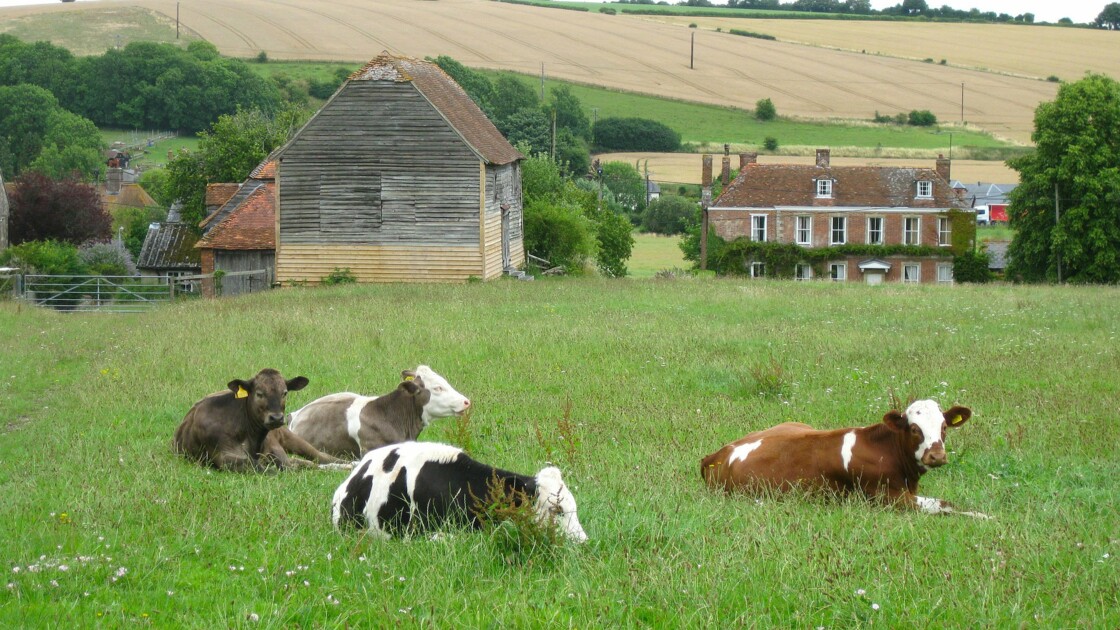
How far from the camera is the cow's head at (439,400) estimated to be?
11.3 metres

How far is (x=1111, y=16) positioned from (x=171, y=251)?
134 m

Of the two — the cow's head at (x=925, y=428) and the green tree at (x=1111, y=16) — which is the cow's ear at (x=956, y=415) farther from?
the green tree at (x=1111, y=16)

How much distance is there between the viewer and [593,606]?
5.82 meters

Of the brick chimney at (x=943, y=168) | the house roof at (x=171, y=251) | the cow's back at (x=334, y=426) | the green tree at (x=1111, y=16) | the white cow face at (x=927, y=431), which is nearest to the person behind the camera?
the white cow face at (x=927, y=431)

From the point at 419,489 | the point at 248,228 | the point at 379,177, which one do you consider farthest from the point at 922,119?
the point at 419,489

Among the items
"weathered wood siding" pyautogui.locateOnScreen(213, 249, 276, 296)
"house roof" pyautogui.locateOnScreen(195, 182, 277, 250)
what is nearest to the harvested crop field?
"house roof" pyautogui.locateOnScreen(195, 182, 277, 250)

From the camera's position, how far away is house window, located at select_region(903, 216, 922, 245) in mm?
66125

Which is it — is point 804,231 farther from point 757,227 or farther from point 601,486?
point 601,486

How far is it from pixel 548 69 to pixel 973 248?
6278 cm

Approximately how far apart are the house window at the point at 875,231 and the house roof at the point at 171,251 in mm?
38104

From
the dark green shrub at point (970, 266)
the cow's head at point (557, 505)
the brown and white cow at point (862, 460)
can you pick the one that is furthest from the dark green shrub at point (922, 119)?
the cow's head at point (557, 505)

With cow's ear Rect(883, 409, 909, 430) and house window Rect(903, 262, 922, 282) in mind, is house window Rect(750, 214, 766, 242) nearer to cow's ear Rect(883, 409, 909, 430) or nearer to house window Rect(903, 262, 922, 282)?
house window Rect(903, 262, 922, 282)

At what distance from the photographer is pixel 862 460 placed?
8.91 m

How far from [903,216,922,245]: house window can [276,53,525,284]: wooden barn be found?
1436 inches
